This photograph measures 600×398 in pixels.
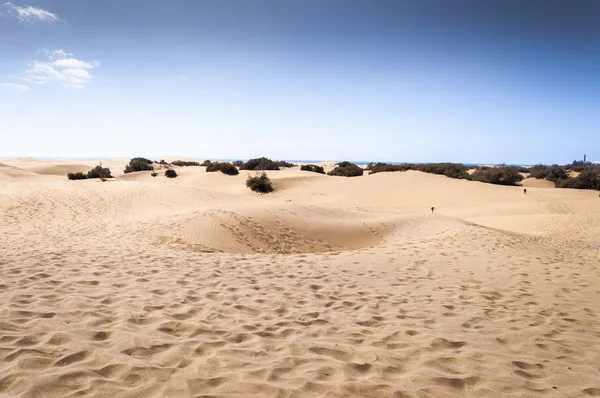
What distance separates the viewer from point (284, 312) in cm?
462

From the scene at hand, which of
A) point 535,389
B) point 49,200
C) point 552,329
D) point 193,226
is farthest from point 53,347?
point 49,200

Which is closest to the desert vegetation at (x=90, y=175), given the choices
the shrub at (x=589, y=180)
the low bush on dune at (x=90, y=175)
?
the low bush on dune at (x=90, y=175)

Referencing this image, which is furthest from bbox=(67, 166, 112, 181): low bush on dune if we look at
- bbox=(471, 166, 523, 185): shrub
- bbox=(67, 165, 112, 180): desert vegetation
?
bbox=(471, 166, 523, 185): shrub

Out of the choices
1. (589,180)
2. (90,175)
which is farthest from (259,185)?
(589,180)

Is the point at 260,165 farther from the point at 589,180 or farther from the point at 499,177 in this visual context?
the point at 589,180

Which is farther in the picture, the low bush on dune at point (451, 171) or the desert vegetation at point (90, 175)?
the low bush on dune at point (451, 171)

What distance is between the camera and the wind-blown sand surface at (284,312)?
2986mm

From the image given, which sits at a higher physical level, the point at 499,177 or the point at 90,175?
the point at 499,177

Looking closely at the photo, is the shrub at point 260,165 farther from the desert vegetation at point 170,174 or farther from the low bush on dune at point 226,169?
the desert vegetation at point 170,174

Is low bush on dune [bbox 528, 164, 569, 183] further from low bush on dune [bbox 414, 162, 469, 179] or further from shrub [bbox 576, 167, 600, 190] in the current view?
low bush on dune [bbox 414, 162, 469, 179]

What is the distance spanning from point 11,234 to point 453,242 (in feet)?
41.3

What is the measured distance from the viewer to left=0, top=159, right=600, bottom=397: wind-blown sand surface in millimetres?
2986

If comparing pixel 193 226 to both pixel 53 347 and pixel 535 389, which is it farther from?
pixel 535 389

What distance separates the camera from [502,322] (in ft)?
15.0
